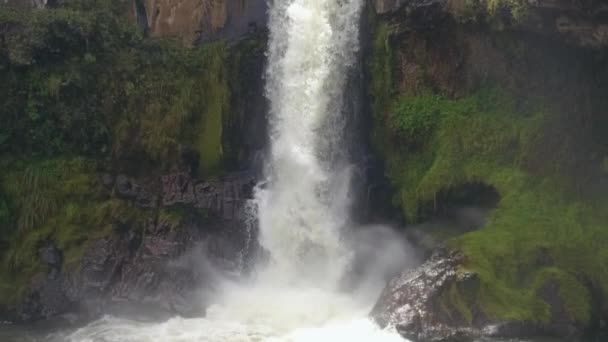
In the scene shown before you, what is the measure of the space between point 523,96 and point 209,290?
8.27m

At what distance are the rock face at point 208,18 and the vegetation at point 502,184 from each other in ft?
10.7

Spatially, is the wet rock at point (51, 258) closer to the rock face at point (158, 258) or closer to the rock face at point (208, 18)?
the rock face at point (158, 258)

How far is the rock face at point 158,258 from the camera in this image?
17.7 m

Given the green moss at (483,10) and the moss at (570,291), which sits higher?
the green moss at (483,10)

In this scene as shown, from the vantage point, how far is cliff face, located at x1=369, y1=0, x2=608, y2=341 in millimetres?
15812

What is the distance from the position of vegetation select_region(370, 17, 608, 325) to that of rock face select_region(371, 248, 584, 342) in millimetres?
112

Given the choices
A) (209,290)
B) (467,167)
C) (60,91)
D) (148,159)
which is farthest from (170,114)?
(467,167)

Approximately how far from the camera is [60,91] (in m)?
19.2

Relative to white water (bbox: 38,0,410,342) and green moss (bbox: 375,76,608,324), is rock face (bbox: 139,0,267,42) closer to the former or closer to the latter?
white water (bbox: 38,0,410,342)

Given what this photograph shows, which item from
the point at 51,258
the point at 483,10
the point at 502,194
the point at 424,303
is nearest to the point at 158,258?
the point at 51,258

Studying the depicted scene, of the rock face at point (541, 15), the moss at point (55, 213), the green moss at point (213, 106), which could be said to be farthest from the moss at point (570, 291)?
the moss at point (55, 213)

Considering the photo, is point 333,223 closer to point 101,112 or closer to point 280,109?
point 280,109

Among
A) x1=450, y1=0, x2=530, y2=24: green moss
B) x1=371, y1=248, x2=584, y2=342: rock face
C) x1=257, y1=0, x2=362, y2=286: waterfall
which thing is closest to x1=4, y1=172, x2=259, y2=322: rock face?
x1=257, y1=0, x2=362, y2=286: waterfall

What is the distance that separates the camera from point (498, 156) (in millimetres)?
18172
